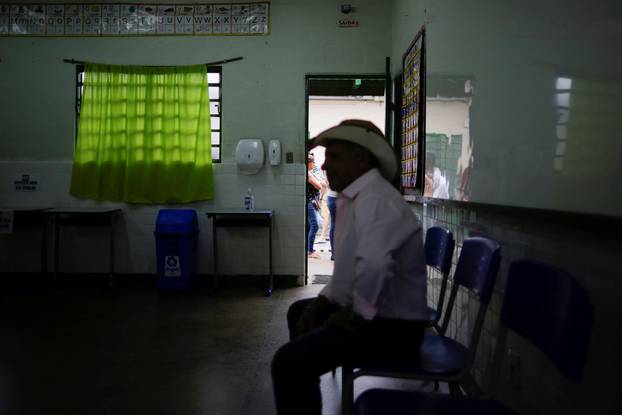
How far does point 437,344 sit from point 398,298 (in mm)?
439

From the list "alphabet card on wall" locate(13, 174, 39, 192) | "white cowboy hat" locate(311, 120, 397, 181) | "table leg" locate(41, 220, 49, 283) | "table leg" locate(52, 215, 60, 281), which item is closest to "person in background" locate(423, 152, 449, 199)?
"white cowboy hat" locate(311, 120, 397, 181)

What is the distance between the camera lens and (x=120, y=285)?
5180mm

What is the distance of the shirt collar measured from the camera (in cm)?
158

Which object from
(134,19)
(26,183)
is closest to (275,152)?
(134,19)

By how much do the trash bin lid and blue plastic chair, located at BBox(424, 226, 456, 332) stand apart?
113 inches

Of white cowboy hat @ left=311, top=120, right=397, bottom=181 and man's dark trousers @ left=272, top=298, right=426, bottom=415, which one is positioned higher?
white cowboy hat @ left=311, top=120, right=397, bottom=181

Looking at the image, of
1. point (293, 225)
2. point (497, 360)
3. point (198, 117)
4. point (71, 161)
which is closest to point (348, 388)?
point (497, 360)

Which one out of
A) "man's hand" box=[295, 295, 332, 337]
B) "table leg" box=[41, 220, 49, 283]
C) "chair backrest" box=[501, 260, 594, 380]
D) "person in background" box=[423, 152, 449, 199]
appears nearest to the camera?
"chair backrest" box=[501, 260, 594, 380]

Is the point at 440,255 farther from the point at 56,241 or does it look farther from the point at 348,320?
the point at 56,241

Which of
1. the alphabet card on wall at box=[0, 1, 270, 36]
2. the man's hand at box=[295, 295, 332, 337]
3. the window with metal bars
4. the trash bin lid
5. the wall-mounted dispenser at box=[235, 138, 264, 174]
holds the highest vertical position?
the alphabet card on wall at box=[0, 1, 270, 36]

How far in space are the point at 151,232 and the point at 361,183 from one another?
422 cm

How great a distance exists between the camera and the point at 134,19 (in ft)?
17.4

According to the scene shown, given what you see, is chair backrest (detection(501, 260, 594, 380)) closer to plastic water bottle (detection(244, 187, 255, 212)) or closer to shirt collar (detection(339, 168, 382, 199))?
shirt collar (detection(339, 168, 382, 199))

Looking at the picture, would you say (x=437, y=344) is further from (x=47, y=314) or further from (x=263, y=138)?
(x=263, y=138)
